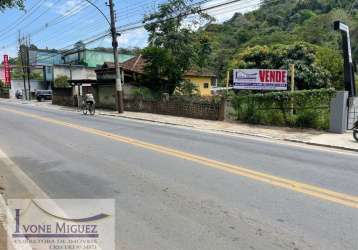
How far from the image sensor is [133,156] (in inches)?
432

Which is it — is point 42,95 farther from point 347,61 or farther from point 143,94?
point 347,61

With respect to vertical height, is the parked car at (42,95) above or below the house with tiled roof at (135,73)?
below

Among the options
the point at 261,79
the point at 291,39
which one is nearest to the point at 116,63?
the point at 261,79

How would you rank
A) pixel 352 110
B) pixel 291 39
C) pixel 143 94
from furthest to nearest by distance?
pixel 291 39 < pixel 143 94 < pixel 352 110

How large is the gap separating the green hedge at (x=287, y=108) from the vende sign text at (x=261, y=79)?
115cm

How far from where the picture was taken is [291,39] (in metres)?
46.7

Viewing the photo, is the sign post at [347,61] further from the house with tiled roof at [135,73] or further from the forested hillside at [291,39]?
the house with tiled roof at [135,73]

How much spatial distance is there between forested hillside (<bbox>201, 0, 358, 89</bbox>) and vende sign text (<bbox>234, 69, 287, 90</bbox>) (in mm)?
3635

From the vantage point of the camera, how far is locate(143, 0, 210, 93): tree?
31.0m

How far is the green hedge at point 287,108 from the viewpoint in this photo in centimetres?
1742

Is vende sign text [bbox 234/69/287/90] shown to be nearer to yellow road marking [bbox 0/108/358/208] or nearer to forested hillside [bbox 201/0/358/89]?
forested hillside [bbox 201/0/358/89]

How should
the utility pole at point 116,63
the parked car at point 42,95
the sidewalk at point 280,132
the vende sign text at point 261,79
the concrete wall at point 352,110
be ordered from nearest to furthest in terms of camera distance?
the sidewalk at point 280,132 → the concrete wall at point 352,110 → the vende sign text at point 261,79 → the utility pole at point 116,63 → the parked car at point 42,95

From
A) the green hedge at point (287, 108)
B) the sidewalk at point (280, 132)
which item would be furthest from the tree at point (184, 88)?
the green hedge at point (287, 108)

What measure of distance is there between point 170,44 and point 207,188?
26671mm
